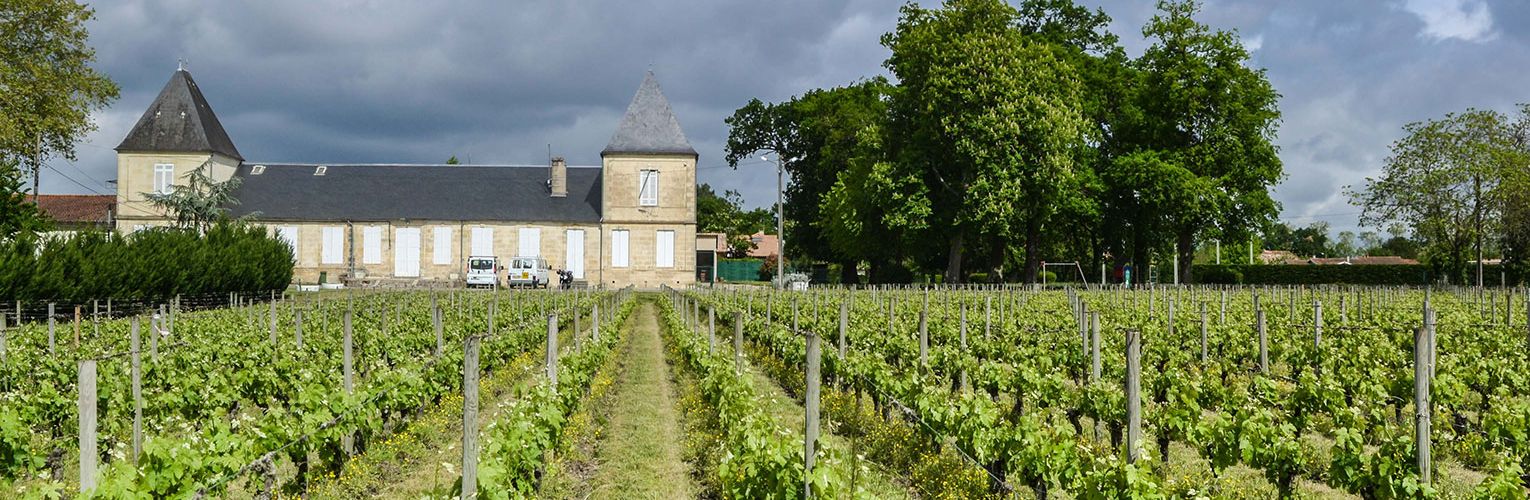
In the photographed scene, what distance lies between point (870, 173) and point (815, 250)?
1390cm

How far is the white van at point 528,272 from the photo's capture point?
46375 mm

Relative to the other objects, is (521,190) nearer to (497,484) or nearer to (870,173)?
(870,173)

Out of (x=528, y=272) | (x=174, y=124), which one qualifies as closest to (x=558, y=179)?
(x=528, y=272)

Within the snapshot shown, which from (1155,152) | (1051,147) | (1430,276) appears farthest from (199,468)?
(1430,276)

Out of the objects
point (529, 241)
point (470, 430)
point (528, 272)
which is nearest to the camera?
point (470, 430)

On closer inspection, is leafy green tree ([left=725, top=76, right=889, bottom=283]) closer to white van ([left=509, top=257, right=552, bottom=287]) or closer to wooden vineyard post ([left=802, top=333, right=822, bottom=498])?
white van ([left=509, top=257, right=552, bottom=287])

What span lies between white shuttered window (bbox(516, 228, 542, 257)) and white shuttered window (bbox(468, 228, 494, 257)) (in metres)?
1.26

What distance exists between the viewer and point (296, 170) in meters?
54.2

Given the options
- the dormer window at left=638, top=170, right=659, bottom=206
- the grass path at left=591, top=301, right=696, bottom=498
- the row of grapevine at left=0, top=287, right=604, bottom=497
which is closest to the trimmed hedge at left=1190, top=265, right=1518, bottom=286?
the dormer window at left=638, top=170, right=659, bottom=206

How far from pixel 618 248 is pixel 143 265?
83.6ft

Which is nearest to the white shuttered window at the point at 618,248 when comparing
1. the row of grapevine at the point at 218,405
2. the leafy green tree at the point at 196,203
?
the leafy green tree at the point at 196,203

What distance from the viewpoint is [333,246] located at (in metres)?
51.0

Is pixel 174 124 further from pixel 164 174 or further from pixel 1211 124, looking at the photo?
pixel 1211 124

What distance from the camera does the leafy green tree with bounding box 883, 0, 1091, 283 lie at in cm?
3391
